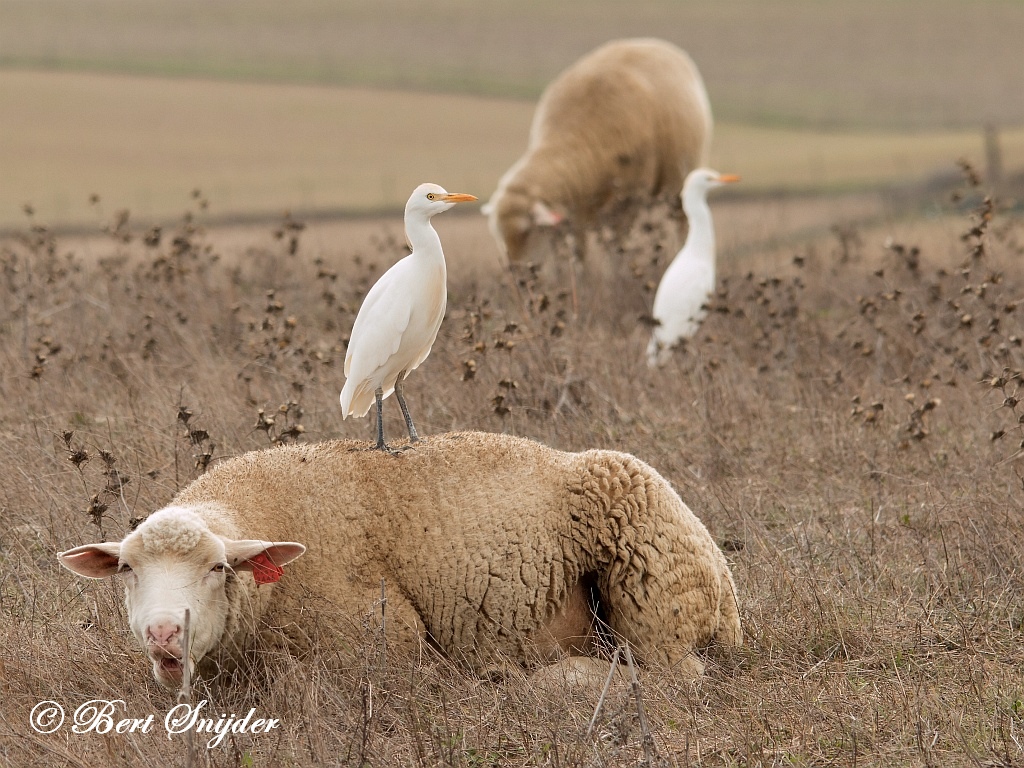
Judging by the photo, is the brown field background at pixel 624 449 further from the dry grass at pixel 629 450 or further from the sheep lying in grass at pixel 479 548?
the sheep lying in grass at pixel 479 548

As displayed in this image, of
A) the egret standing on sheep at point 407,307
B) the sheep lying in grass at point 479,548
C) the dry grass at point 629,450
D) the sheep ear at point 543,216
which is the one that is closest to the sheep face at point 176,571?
the sheep lying in grass at point 479,548

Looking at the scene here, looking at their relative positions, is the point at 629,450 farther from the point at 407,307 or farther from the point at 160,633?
the point at 160,633

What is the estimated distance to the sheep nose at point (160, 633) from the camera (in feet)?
13.4

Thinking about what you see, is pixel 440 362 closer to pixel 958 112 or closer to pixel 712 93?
pixel 958 112

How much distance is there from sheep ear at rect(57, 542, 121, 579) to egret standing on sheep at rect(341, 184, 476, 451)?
126 centimetres

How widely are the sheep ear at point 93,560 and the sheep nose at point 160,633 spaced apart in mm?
342

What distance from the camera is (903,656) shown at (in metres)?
4.90

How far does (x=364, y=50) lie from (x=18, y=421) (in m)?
66.1

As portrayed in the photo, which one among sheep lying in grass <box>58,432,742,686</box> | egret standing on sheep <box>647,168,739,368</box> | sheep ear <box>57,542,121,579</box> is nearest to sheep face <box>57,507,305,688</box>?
sheep ear <box>57,542,121,579</box>

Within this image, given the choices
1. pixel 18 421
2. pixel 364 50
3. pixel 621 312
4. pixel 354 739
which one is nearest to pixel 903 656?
pixel 354 739

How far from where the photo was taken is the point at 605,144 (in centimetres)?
1273

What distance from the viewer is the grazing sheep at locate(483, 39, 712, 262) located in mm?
11922

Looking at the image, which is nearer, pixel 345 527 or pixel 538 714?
pixel 538 714

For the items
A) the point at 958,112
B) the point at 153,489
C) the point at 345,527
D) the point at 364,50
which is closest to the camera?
the point at 345,527
